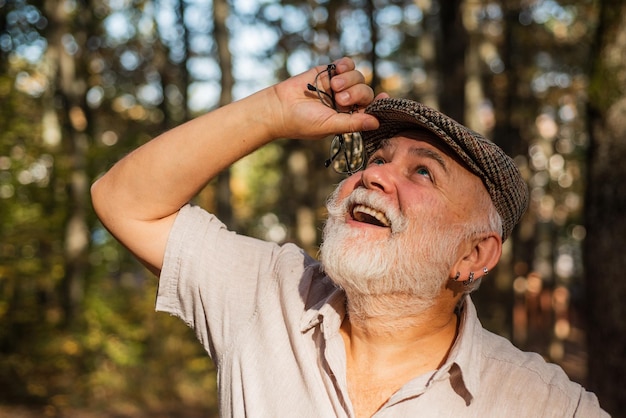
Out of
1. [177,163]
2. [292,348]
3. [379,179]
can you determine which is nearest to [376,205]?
[379,179]

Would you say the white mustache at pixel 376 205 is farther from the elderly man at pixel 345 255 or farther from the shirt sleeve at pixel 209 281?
the shirt sleeve at pixel 209 281

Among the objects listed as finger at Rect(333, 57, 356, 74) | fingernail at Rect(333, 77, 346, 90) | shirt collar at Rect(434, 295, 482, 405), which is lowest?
shirt collar at Rect(434, 295, 482, 405)

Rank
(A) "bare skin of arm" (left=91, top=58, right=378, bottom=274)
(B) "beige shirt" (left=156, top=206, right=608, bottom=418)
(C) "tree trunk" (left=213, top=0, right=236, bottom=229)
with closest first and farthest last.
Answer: (B) "beige shirt" (left=156, top=206, right=608, bottom=418), (A) "bare skin of arm" (left=91, top=58, right=378, bottom=274), (C) "tree trunk" (left=213, top=0, right=236, bottom=229)

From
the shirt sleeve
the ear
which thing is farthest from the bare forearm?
the ear

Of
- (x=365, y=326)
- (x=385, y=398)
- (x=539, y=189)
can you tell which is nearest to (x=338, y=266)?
(x=365, y=326)

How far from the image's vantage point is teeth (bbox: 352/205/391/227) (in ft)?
7.86

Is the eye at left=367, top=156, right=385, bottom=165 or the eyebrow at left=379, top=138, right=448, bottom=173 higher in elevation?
the eyebrow at left=379, top=138, right=448, bottom=173

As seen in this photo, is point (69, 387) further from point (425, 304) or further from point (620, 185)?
point (425, 304)

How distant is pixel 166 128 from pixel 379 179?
11.2 meters

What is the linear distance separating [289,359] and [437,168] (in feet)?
2.71

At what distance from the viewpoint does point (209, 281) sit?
8.14ft

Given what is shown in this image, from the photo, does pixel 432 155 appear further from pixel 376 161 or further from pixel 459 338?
Answer: pixel 459 338

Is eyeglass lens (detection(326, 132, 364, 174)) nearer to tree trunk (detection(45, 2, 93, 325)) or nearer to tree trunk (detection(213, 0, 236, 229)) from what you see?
tree trunk (detection(213, 0, 236, 229))

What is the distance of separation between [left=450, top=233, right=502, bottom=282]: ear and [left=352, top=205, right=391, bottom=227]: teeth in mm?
307
